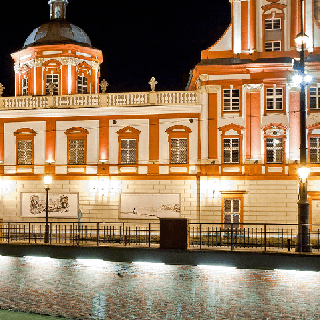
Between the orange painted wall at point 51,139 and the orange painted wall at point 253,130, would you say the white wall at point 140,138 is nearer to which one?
the orange painted wall at point 51,139

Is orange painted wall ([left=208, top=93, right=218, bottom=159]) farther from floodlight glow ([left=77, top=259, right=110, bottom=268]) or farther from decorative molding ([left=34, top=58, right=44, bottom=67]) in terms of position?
floodlight glow ([left=77, top=259, right=110, bottom=268])

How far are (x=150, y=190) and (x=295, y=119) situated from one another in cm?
979

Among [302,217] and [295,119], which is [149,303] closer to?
[302,217]

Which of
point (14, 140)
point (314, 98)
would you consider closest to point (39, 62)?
point (14, 140)

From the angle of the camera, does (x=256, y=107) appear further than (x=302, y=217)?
Yes

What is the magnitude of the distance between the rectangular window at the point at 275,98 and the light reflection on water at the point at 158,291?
1725 centimetres

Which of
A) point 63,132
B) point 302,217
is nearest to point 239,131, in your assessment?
point 63,132

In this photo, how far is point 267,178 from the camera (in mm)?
31938

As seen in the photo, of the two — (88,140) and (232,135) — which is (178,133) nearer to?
(232,135)

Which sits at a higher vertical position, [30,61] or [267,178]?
[30,61]

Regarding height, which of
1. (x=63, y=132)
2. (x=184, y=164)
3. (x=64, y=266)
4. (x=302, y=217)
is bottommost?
(x=64, y=266)

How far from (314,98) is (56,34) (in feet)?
60.3

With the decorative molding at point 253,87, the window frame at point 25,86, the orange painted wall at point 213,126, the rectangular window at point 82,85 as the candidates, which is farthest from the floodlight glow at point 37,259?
the window frame at point 25,86

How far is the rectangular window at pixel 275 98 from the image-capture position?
106ft
